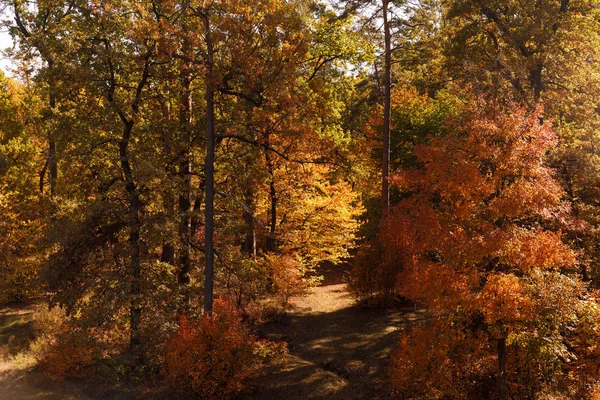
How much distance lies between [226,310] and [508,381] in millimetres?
8515

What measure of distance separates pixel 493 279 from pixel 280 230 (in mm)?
13366

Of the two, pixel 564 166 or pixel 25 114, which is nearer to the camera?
pixel 564 166

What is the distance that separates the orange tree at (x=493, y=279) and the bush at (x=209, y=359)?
4.66 meters

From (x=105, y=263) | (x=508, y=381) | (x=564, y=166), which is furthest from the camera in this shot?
(x=564, y=166)

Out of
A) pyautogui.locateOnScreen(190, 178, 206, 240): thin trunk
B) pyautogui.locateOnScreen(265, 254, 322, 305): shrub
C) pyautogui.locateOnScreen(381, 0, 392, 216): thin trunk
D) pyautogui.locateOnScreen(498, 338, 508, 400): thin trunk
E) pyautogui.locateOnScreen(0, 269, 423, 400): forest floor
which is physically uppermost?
pyautogui.locateOnScreen(381, 0, 392, 216): thin trunk

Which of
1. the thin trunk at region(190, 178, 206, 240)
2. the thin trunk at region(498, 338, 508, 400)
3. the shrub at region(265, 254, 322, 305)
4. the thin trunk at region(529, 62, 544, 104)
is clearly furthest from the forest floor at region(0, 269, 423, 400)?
the thin trunk at region(529, 62, 544, 104)

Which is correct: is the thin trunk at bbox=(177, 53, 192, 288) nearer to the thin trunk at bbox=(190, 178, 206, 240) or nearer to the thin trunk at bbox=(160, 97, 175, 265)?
the thin trunk at bbox=(190, 178, 206, 240)

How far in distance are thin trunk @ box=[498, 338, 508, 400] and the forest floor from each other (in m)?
3.50

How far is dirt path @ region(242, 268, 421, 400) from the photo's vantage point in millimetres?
14828

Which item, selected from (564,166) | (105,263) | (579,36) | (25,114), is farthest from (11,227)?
(579,36)

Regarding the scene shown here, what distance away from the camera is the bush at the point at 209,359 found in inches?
538

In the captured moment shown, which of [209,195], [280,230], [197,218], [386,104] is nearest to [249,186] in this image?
[197,218]

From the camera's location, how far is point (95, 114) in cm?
1623

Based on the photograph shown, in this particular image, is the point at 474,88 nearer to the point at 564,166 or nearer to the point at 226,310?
the point at 564,166
